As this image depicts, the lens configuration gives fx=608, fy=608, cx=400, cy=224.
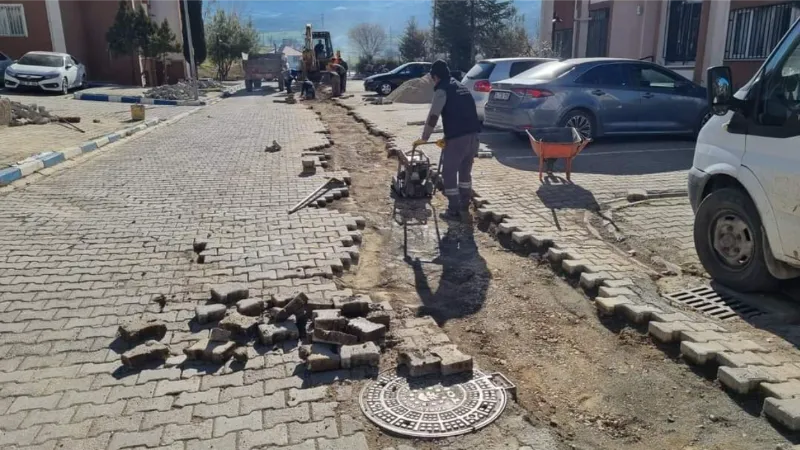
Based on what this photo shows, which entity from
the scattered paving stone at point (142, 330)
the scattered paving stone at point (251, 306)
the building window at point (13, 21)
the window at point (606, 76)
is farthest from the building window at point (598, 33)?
the building window at point (13, 21)

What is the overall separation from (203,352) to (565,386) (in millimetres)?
2244

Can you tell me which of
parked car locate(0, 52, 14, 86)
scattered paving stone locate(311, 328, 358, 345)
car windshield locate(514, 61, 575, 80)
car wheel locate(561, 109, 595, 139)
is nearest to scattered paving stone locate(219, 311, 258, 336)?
scattered paving stone locate(311, 328, 358, 345)

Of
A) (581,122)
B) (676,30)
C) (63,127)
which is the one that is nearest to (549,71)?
(581,122)

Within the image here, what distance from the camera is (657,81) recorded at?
1143 cm

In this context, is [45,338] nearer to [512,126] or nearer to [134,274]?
[134,274]

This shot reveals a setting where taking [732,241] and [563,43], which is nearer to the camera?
[732,241]

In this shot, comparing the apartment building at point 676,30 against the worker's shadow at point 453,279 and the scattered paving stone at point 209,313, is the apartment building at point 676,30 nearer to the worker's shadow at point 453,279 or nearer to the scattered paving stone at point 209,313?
the worker's shadow at point 453,279

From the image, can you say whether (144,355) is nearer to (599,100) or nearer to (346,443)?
(346,443)

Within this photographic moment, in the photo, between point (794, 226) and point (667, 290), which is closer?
point (794, 226)

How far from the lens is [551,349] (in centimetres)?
409

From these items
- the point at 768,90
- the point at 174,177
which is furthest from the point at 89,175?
the point at 768,90

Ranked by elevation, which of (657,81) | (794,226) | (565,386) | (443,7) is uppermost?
(443,7)

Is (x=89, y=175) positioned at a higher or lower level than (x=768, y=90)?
lower

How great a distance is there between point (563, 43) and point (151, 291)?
84.2 ft
